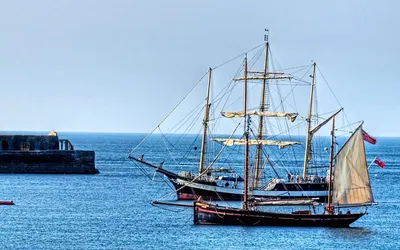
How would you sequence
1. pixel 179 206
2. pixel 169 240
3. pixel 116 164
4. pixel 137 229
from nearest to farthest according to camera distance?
pixel 169 240
pixel 137 229
pixel 179 206
pixel 116 164

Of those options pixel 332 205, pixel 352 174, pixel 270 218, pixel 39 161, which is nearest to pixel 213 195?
pixel 332 205

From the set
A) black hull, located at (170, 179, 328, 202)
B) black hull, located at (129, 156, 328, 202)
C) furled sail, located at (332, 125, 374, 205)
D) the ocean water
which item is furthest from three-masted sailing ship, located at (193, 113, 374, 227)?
black hull, located at (170, 179, 328, 202)

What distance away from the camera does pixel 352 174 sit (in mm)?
83000

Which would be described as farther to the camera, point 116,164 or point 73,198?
point 116,164

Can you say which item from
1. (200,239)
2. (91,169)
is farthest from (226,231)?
(91,169)

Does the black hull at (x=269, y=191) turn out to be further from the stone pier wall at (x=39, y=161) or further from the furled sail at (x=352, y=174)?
the stone pier wall at (x=39, y=161)

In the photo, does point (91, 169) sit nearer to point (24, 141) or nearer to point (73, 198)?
point (24, 141)

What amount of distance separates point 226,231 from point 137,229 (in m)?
6.30

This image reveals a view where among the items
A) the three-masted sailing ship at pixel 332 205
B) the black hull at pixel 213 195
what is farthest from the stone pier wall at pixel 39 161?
the three-masted sailing ship at pixel 332 205

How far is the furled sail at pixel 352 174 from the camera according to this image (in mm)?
82812

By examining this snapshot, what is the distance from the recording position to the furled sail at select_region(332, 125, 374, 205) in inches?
3260

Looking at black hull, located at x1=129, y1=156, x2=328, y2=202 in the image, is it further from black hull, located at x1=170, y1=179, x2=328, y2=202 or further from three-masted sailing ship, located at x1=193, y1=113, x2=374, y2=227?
three-masted sailing ship, located at x1=193, y1=113, x2=374, y2=227

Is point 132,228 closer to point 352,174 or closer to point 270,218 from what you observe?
point 270,218

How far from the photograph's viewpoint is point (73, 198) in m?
102
